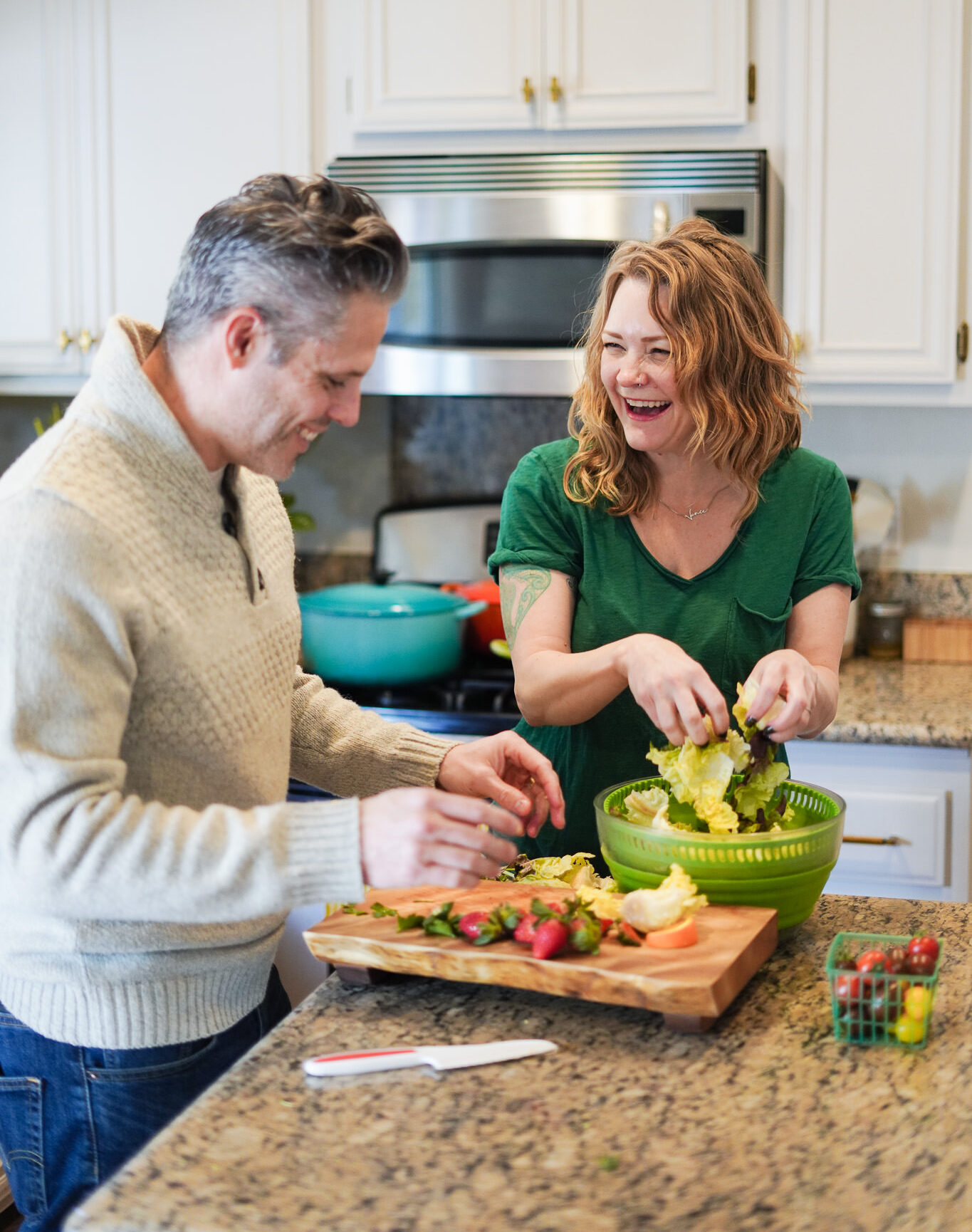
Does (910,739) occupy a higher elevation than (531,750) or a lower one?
lower

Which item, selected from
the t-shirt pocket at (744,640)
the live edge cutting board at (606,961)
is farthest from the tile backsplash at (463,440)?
the live edge cutting board at (606,961)

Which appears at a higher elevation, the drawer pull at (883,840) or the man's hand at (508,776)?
the man's hand at (508,776)

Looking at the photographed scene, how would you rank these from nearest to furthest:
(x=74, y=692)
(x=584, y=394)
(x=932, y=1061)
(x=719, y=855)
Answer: (x=74, y=692)
(x=932, y=1061)
(x=719, y=855)
(x=584, y=394)

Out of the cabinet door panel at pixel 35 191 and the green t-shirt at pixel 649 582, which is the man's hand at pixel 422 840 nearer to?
the green t-shirt at pixel 649 582

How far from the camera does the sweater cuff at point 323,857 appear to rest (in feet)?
3.47

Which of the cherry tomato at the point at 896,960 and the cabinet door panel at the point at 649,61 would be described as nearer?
the cherry tomato at the point at 896,960

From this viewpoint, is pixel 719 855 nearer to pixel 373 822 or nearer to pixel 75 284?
pixel 373 822

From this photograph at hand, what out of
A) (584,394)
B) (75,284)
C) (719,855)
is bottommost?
(719,855)

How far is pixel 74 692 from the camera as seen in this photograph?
101 centimetres

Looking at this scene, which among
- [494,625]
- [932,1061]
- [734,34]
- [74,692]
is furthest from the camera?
[494,625]

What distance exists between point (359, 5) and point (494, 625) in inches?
53.4

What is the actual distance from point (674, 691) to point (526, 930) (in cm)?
31

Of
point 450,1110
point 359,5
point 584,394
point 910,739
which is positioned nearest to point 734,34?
point 359,5

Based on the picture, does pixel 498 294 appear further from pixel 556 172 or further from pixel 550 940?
pixel 550 940
